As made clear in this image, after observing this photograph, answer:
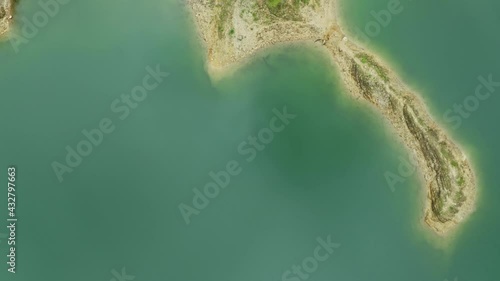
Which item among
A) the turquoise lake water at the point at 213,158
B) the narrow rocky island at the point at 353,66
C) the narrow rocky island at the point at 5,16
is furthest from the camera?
the narrow rocky island at the point at 5,16

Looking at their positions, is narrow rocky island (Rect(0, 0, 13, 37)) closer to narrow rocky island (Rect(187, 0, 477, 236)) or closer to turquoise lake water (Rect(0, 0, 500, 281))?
turquoise lake water (Rect(0, 0, 500, 281))

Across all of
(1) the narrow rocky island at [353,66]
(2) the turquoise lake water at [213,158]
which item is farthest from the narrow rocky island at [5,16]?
(1) the narrow rocky island at [353,66]

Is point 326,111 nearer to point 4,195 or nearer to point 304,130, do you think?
point 304,130

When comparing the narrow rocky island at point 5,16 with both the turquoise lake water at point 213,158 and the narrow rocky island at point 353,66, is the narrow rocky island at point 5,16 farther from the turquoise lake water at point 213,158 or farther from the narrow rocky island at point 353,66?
the narrow rocky island at point 353,66

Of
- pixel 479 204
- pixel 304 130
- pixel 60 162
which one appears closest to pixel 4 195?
pixel 60 162

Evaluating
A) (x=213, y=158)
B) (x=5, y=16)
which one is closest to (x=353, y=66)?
(x=213, y=158)
